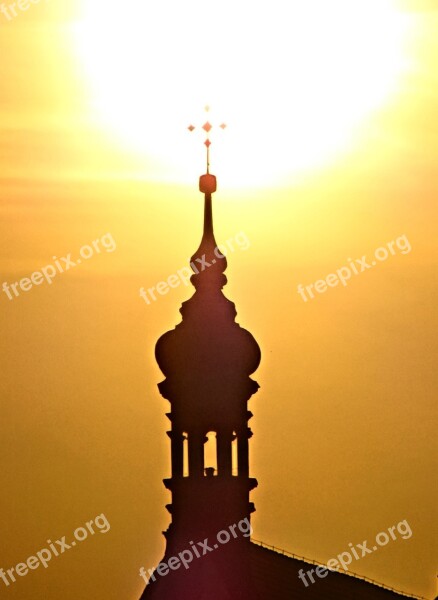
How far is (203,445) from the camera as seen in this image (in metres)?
62.5

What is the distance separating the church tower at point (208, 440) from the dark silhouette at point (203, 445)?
0.08ft

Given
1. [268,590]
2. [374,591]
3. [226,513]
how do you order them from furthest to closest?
1. [374,591]
2. [268,590]
3. [226,513]

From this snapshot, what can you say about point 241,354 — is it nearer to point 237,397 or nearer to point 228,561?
point 237,397

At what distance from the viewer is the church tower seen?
62.2m

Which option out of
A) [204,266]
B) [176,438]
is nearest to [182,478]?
[176,438]

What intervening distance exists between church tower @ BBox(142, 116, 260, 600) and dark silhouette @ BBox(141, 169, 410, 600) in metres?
0.03

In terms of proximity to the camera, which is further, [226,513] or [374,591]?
[374,591]

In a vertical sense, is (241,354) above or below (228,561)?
above

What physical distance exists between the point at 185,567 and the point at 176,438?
3.29 metres

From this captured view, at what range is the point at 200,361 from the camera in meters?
62.5

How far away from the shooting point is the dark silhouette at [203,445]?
62.2 m

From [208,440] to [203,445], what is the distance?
0.71 feet

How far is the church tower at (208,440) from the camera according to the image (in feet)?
204

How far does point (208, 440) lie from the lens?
62.7 meters
